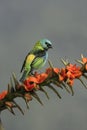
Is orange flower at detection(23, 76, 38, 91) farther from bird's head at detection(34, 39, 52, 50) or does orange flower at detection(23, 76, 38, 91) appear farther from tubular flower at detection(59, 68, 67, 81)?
bird's head at detection(34, 39, 52, 50)

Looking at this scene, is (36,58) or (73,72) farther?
(36,58)

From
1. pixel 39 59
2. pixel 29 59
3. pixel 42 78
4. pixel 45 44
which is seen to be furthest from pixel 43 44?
pixel 42 78

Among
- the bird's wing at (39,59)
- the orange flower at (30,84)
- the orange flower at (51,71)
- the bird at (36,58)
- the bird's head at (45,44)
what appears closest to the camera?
the orange flower at (51,71)

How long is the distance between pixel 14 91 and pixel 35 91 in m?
0.81

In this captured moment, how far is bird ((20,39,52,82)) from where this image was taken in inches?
669

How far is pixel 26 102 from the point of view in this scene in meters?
10.2

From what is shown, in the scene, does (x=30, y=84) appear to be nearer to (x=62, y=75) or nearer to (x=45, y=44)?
(x=62, y=75)

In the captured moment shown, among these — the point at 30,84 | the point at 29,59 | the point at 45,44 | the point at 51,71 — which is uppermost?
the point at 45,44

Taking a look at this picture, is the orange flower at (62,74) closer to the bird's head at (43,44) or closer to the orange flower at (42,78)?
the orange flower at (42,78)

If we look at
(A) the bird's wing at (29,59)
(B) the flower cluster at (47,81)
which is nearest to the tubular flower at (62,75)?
(B) the flower cluster at (47,81)

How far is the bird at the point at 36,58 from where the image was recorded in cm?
1699

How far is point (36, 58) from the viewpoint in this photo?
61.3 feet

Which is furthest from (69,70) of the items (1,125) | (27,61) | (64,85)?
(27,61)

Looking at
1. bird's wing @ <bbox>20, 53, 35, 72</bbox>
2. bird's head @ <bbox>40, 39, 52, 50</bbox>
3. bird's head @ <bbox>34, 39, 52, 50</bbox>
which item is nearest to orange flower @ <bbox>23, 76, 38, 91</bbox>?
bird's wing @ <bbox>20, 53, 35, 72</bbox>
